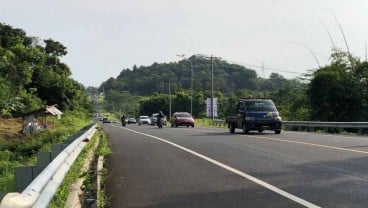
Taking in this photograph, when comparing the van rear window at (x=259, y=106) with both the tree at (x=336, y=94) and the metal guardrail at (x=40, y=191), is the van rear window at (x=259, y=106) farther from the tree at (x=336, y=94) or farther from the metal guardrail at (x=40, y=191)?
the metal guardrail at (x=40, y=191)

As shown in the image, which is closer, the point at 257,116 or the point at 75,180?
the point at 75,180

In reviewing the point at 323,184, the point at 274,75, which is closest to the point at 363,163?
the point at 323,184

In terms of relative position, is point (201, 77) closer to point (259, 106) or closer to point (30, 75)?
point (30, 75)

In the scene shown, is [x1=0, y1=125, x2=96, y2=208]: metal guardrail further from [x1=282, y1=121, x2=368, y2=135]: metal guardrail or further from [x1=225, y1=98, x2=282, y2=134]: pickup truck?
[x1=282, y1=121, x2=368, y2=135]: metal guardrail

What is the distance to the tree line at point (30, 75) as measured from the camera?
59159 millimetres

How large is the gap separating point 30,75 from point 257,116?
42232mm

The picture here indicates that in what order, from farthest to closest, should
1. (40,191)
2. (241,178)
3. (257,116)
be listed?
1. (257,116)
2. (241,178)
3. (40,191)

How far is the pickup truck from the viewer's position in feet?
98.5

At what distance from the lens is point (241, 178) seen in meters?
11.7

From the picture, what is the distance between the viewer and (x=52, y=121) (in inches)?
2611

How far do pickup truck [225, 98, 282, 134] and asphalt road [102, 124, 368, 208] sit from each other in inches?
452

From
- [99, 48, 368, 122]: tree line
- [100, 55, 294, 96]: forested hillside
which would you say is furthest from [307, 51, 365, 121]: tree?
[100, 55, 294, 96]: forested hillside

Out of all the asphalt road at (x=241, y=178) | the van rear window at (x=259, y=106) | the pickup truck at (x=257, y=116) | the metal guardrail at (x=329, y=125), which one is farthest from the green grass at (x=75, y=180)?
the metal guardrail at (x=329, y=125)

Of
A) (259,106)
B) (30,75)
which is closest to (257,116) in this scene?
(259,106)
